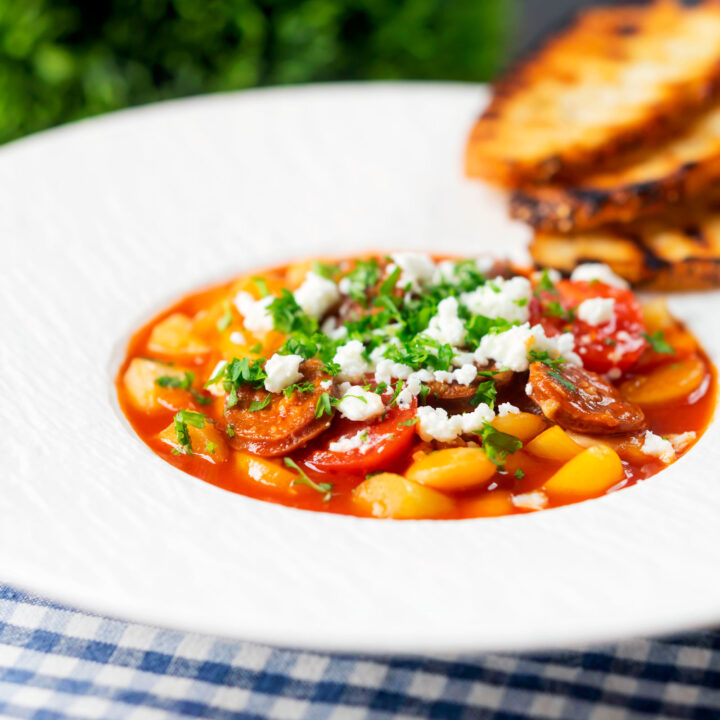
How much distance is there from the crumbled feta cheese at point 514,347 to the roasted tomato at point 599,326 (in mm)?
176

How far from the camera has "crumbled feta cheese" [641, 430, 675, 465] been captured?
10.8 feet

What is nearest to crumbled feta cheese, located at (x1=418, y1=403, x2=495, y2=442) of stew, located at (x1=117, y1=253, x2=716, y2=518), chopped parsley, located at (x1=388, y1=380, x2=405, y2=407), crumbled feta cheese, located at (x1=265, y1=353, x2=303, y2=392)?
stew, located at (x1=117, y1=253, x2=716, y2=518)

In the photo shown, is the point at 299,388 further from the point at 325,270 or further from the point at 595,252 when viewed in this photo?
the point at 595,252

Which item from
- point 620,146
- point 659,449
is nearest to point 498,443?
point 659,449

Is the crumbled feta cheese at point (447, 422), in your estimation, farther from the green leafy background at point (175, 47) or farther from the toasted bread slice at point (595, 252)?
the green leafy background at point (175, 47)

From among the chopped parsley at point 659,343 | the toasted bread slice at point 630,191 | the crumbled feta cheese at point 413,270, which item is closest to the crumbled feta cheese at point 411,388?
the crumbled feta cheese at point 413,270

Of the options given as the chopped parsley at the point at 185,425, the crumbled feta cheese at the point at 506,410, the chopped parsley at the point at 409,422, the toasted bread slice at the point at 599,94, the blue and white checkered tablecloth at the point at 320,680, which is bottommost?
the blue and white checkered tablecloth at the point at 320,680

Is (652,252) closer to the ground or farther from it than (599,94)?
closer to the ground

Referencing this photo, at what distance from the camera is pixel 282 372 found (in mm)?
3391

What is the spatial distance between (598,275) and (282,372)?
1.53 meters

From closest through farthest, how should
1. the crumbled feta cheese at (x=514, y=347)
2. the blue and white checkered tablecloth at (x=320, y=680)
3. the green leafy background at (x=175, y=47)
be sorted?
the blue and white checkered tablecloth at (x=320, y=680) < the crumbled feta cheese at (x=514, y=347) < the green leafy background at (x=175, y=47)

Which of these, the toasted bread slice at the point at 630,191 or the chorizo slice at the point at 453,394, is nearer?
the chorizo slice at the point at 453,394

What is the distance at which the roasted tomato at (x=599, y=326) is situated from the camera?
12.3 ft

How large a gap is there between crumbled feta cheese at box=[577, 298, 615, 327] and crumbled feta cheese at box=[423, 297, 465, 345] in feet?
1.78
